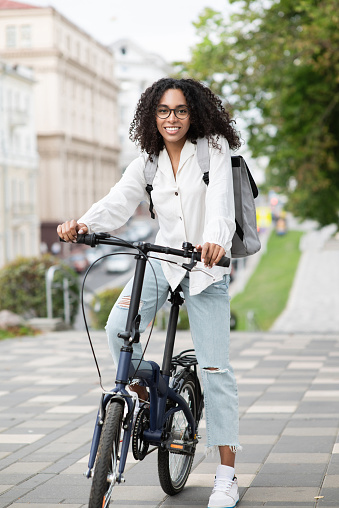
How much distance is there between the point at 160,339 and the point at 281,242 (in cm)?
6132

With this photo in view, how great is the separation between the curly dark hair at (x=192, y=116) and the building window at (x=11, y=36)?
6176cm

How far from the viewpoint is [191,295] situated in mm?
3877

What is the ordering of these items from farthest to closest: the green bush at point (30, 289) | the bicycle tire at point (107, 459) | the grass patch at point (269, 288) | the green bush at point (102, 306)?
1. the grass patch at point (269, 288)
2. the green bush at point (102, 306)
3. the green bush at point (30, 289)
4. the bicycle tire at point (107, 459)

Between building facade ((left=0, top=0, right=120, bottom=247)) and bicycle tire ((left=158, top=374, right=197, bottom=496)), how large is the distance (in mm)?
56466

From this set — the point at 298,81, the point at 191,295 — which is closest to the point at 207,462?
the point at 191,295

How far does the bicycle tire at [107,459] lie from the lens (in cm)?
324

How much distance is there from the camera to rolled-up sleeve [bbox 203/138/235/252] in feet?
11.9

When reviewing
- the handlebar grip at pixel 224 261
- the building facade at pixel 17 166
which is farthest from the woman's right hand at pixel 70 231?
the building facade at pixel 17 166

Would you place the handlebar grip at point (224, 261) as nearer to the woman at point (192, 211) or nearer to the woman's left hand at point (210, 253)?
the woman's left hand at point (210, 253)

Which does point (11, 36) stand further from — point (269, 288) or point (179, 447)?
point (179, 447)

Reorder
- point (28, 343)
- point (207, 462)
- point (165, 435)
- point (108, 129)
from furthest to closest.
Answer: point (108, 129), point (28, 343), point (207, 462), point (165, 435)

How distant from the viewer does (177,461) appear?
4227mm

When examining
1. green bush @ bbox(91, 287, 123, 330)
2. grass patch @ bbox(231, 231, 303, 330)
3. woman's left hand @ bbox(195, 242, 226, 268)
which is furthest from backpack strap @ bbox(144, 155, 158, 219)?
grass patch @ bbox(231, 231, 303, 330)

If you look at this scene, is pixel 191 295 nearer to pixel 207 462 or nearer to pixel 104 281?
pixel 207 462
